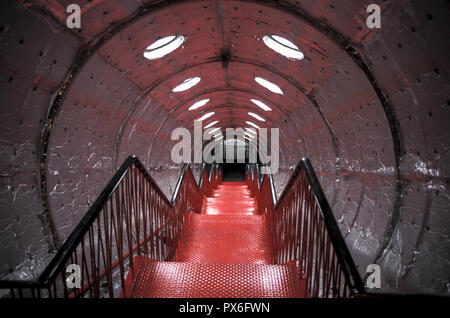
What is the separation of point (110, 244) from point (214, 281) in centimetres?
112

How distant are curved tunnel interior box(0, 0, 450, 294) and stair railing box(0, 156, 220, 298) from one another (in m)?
0.53

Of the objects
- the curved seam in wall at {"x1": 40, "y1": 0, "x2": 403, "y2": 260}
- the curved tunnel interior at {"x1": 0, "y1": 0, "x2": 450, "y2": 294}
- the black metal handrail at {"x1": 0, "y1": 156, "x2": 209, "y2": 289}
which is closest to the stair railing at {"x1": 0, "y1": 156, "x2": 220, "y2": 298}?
the black metal handrail at {"x1": 0, "y1": 156, "x2": 209, "y2": 289}

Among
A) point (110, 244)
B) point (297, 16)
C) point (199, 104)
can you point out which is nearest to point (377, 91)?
point (297, 16)

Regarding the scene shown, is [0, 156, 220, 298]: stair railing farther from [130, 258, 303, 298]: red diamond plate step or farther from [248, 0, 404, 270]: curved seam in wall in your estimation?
[248, 0, 404, 270]: curved seam in wall

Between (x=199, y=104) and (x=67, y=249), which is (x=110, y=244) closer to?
(x=67, y=249)

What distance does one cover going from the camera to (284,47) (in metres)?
4.90

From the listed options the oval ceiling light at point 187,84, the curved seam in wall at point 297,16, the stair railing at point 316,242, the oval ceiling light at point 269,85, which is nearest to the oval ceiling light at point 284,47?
the curved seam in wall at point 297,16

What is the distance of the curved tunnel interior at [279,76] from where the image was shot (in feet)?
8.68

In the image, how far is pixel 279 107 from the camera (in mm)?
7688

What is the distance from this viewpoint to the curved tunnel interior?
8.68ft

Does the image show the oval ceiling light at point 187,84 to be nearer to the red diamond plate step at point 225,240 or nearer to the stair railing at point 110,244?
the stair railing at point 110,244

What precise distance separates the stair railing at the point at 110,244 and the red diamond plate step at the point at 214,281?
0.69 feet
